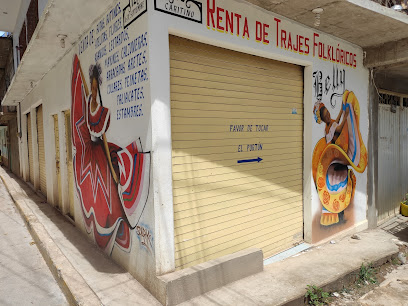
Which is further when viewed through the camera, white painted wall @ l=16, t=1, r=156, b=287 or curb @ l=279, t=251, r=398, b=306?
curb @ l=279, t=251, r=398, b=306

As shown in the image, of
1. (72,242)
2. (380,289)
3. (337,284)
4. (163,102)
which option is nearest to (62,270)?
(72,242)

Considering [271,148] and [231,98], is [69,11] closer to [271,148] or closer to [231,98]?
[231,98]

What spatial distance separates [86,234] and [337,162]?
4.71 meters

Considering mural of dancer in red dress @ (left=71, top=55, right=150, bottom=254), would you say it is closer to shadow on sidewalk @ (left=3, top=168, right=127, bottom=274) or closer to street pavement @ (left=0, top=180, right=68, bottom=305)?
shadow on sidewalk @ (left=3, top=168, right=127, bottom=274)

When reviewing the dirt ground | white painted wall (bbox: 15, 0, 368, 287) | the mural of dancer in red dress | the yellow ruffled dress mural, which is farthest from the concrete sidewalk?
the yellow ruffled dress mural

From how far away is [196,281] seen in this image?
335 centimetres

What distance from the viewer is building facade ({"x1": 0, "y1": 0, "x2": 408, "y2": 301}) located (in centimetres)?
331

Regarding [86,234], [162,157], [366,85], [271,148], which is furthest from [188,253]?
[366,85]

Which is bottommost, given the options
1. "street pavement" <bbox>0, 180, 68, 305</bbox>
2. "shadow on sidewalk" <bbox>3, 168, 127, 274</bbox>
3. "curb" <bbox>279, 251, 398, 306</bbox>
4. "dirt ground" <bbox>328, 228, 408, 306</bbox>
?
"dirt ground" <bbox>328, 228, 408, 306</bbox>

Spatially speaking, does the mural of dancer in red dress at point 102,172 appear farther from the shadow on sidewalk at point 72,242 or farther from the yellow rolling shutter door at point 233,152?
the yellow rolling shutter door at point 233,152

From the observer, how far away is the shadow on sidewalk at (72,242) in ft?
13.6

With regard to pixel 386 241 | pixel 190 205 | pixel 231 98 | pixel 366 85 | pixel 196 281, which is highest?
pixel 366 85

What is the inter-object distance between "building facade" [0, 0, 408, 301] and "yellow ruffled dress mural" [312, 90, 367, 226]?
1.2 inches

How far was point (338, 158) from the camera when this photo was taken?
18.3 feet
